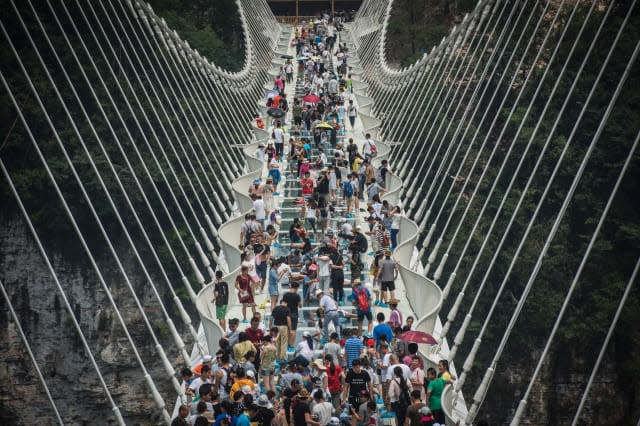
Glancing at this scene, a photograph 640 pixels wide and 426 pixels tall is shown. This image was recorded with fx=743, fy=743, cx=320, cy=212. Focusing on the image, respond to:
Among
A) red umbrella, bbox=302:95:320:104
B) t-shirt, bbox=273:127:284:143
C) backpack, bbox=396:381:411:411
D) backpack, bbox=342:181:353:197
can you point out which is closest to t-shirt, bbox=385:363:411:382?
backpack, bbox=396:381:411:411

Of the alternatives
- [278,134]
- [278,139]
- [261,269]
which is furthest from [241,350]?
[278,139]

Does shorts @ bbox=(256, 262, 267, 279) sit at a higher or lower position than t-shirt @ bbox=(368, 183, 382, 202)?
lower

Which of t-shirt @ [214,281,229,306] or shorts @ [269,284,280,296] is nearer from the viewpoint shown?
t-shirt @ [214,281,229,306]

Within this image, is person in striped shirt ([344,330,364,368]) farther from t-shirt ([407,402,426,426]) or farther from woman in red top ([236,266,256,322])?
woman in red top ([236,266,256,322])

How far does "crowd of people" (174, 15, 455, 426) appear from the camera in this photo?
381 inches

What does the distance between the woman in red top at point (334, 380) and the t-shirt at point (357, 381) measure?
476 millimetres

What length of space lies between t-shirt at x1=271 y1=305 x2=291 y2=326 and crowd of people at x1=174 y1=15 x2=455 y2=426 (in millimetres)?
23

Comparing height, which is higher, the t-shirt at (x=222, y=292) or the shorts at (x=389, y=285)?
the shorts at (x=389, y=285)

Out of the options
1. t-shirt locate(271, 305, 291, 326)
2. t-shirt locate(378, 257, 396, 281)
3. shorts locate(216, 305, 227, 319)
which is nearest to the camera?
t-shirt locate(271, 305, 291, 326)

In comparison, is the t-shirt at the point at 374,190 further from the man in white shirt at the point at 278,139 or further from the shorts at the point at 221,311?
the shorts at the point at 221,311

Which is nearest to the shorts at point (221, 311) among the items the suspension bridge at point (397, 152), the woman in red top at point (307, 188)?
the woman in red top at point (307, 188)

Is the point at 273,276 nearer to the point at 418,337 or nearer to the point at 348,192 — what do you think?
the point at 418,337

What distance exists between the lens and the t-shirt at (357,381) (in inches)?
394

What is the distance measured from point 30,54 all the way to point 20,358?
19.5 meters
